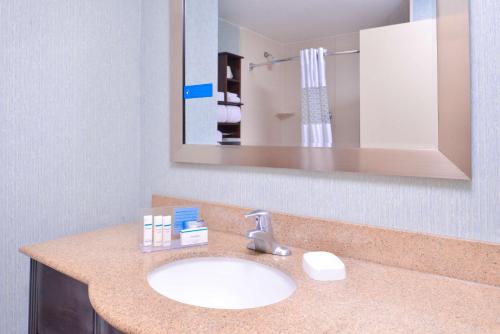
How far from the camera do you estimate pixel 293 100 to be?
3.32ft

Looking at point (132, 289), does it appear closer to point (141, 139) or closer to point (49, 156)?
point (49, 156)

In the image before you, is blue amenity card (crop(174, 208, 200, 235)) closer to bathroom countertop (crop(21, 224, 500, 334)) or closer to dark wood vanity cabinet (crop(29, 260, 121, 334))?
bathroom countertop (crop(21, 224, 500, 334))

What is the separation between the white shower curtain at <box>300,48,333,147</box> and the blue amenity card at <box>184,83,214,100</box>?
36 centimetres

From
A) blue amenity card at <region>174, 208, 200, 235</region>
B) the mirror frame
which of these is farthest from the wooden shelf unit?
blue amenity card at <region>174, 208, 200, 235</region>

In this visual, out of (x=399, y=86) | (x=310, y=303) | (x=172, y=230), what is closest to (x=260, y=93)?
(x=399, y=86)

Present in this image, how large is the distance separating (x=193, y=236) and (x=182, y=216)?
3.1 inches

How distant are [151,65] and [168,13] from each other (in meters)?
0.21

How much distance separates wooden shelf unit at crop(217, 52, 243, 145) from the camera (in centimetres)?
111

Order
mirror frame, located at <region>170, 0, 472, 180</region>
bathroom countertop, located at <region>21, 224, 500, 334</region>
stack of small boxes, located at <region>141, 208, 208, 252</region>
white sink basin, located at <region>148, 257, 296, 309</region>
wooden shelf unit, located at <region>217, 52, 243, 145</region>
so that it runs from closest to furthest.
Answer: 1. bathroom countertop, located at <region>21, 224, 500, 334</region>
2. mirror frame, located at <region>170, 0, 472, 180</region>
3. white sink basin, located at <region>148, 257, 296, 309</region>
4. stack of small boxes, located at <region>141, 208, 208, 252</region>
5. wooden shelf unit, located at <region>217, 52, 243, 145</region>

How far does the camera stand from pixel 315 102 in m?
0.97

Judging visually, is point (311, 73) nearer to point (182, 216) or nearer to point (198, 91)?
point (198, 91)

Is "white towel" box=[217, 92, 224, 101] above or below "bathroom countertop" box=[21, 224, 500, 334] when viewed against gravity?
above

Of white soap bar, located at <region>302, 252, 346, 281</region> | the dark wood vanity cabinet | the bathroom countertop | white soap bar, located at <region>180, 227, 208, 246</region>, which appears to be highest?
white soap bar, located at <region>180, 227, 208, 246</region>

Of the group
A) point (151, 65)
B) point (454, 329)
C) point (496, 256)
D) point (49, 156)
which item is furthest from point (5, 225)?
point (496, 256)
